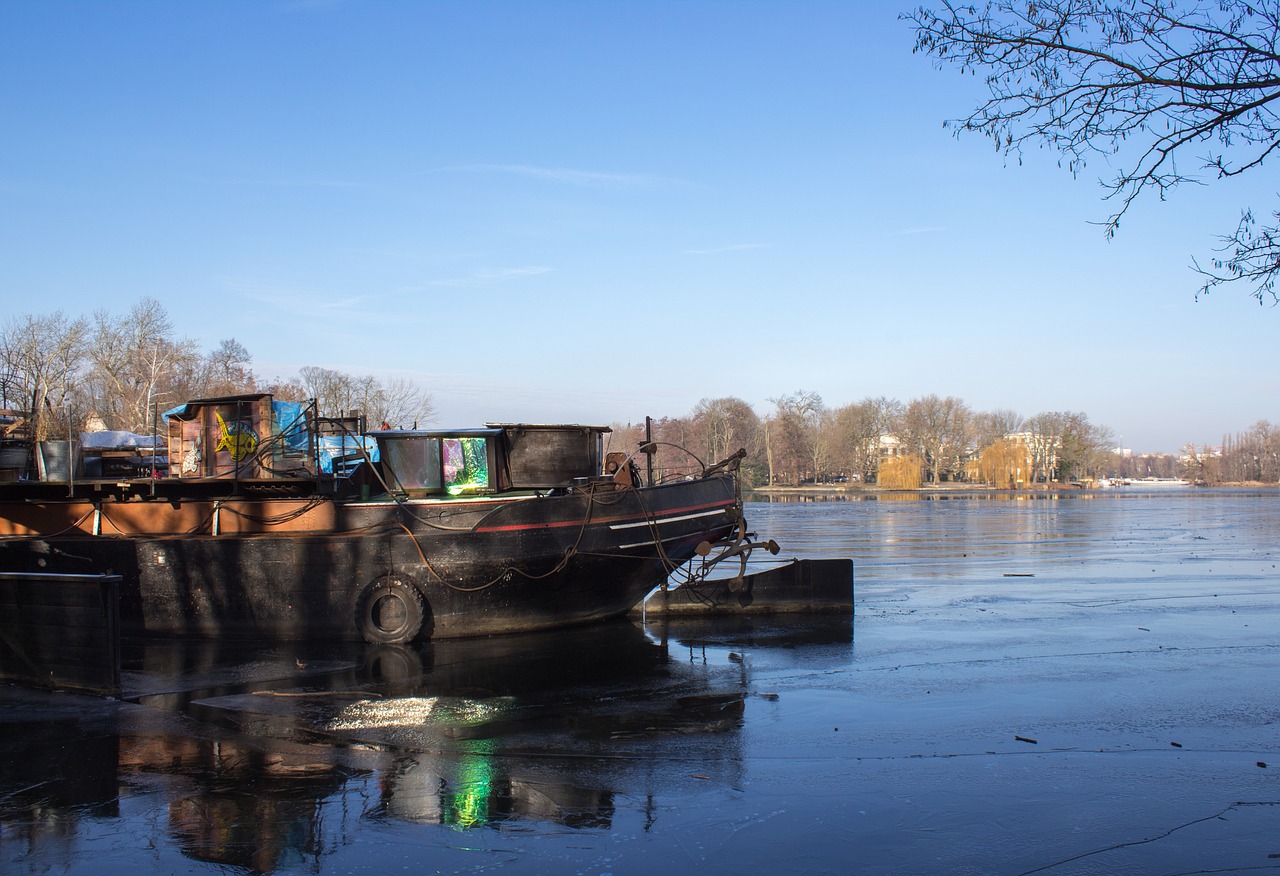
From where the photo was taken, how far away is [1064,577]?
22.7 metres

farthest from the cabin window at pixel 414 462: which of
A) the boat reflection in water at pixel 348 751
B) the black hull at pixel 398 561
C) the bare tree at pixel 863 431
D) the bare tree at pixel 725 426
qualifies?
the bare tree at pixel 863 431

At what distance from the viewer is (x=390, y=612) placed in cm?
1438

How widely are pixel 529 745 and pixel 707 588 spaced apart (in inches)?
328

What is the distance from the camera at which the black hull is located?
1435cm

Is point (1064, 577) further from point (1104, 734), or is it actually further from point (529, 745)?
point (529, 745)

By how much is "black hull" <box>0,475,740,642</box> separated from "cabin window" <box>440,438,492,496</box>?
25.7 inches

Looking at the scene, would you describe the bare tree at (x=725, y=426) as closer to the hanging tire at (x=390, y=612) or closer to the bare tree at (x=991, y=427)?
the bare tree at (x=991, y=427)

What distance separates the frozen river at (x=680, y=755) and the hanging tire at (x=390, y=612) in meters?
0.54

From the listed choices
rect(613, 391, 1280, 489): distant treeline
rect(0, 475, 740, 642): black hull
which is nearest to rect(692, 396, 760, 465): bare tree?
rect(613, 391, 1280, 489): distant treeline

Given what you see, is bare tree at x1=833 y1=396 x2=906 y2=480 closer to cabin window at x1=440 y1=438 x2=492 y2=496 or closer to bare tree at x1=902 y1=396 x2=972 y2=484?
bare tree at x1=902 y1=396 x2=972 y2=484

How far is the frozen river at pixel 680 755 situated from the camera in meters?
5.98

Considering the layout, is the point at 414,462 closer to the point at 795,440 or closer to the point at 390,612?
the point at 390,612

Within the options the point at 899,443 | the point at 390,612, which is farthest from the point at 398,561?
the point at 899,443

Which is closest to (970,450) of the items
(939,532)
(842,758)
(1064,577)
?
(939,532)
